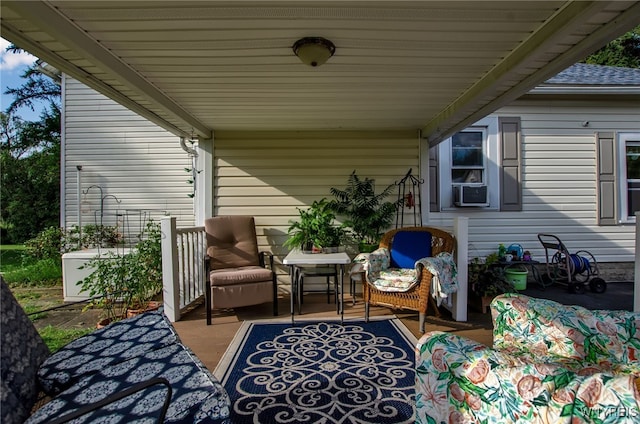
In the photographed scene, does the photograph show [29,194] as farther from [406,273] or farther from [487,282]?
[487,282]

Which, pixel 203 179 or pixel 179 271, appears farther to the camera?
pixel 203 179

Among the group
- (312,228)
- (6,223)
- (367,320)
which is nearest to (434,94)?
(312,228)

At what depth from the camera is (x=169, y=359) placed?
1759mm

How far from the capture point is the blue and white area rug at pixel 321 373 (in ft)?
6.43

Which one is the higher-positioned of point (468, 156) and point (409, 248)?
point (468, 156)

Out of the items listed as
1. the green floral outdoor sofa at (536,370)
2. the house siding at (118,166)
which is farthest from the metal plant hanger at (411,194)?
the house siding at (118,166)

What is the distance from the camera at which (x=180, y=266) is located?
13.3 ft

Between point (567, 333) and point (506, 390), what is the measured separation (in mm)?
625

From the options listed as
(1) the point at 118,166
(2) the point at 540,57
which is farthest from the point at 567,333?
(1) the point at 118,166

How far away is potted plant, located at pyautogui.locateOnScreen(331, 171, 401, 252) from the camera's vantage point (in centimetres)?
453

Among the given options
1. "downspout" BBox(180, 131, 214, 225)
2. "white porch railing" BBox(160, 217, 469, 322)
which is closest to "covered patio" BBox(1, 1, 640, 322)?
"white porch railing" BBox(160, 217, 469, 322)

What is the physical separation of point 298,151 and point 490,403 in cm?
416

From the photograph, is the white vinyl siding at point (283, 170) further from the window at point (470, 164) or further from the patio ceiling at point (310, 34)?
the window at point (470, 164)

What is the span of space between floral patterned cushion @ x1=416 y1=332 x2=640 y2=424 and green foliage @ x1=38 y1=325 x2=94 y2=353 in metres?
3.44
